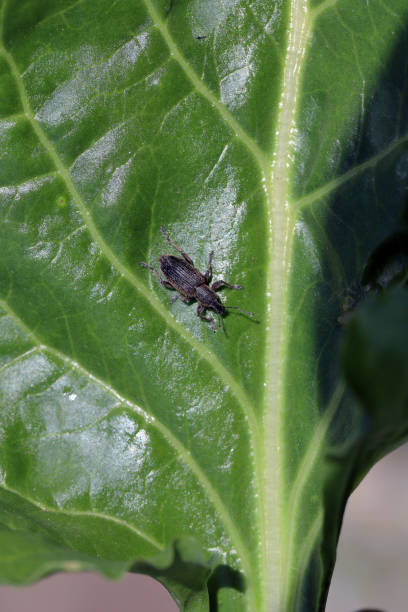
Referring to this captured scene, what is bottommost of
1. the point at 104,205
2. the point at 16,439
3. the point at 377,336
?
the point at 377,336

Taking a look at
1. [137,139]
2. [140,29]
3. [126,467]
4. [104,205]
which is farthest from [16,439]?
[140,29]

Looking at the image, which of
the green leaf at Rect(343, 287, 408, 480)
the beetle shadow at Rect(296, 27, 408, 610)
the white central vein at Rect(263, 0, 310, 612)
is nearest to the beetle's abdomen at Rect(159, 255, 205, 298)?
the white central vein at Rect(263, 0, 310, 612)

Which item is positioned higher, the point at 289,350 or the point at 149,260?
the point at 149,260

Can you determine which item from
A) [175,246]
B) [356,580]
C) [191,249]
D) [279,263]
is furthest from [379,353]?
[356,580]

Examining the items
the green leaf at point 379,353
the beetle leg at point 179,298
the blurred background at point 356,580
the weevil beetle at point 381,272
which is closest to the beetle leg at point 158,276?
the beetle leg at point 179,298

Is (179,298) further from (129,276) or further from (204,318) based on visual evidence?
(129,276)

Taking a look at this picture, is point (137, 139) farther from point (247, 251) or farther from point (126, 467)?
point (126, 467)
